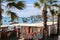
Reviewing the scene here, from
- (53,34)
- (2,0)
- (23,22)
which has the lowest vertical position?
(53,34)

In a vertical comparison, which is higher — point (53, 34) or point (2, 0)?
point (2, 0)

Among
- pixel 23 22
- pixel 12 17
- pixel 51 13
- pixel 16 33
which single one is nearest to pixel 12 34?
pixel 16 33

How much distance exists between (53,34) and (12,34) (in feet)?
21.2

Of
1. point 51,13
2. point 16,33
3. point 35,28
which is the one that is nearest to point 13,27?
point 16,33

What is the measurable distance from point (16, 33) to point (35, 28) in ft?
10.0

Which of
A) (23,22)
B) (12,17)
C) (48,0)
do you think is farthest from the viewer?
(23,22)

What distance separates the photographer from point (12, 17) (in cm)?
1877

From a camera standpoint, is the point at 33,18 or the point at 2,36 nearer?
the point at 2,36

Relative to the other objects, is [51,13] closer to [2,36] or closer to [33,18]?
[33,18]

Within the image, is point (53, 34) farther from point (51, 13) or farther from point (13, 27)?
point (13, 27)

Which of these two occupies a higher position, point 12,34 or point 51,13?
point 51,13

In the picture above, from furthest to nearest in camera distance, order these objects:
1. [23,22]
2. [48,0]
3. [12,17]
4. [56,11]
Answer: [23,22], [56,11], [48,0], [12,17]

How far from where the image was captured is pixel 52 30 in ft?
101

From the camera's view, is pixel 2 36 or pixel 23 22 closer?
pixel 2 36
